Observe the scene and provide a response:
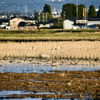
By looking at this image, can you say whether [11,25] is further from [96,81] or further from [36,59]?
[96,81]

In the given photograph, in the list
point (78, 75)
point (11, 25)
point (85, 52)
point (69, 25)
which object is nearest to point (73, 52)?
point (85, 52)

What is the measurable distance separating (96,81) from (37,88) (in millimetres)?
2340

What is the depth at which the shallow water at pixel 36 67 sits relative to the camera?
15.7 m

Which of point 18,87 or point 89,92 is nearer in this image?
point 89,92

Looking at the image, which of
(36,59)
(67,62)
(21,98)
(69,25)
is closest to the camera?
(21,98)

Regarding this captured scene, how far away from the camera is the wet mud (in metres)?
10.3

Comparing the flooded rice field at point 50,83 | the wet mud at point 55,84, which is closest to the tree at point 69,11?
the flooded rice field at point 50,83

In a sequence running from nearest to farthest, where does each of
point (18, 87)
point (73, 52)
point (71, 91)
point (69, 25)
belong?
point (71, 91) < point (18, 87) < point (73, 52) < point (69, 25)

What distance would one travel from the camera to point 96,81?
12.4 meters

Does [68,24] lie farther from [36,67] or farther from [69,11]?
[36,67]

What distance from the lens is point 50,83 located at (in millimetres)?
11914

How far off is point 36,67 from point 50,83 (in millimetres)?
4920

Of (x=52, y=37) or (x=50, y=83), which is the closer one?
(x=50, y=83)

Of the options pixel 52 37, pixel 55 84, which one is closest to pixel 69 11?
pixel 52 37
